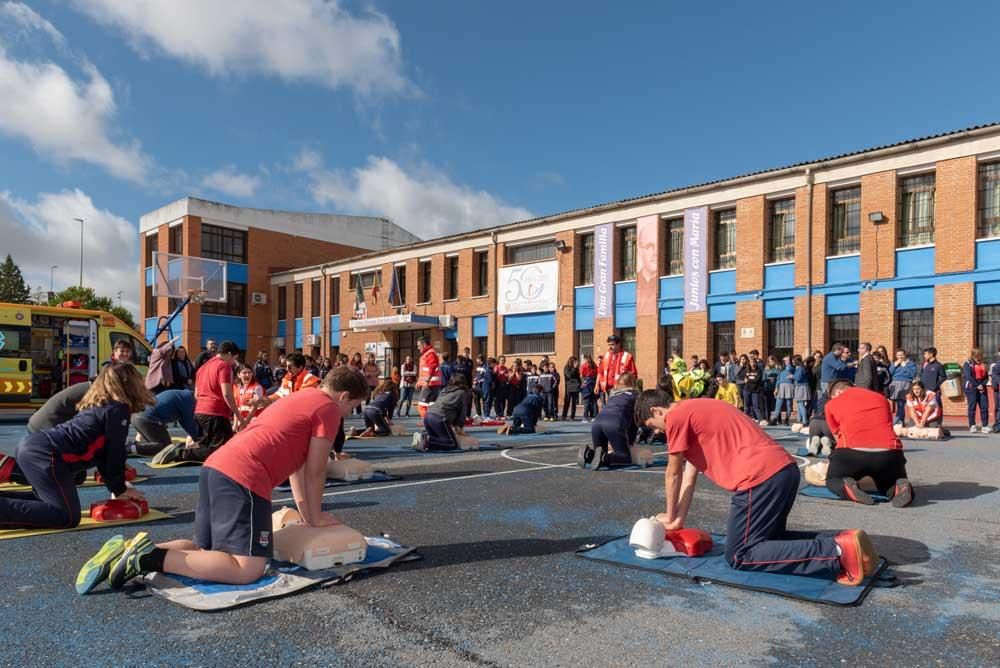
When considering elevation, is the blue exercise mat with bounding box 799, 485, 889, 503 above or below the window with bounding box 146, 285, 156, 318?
below

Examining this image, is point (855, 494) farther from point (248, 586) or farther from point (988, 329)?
point (988, 329)

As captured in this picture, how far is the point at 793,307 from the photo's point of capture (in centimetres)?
2288

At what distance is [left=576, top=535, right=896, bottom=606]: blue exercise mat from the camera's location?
4.32 metres

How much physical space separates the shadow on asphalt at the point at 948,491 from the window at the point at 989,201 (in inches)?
557

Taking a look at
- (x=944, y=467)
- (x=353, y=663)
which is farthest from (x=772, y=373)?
(x=353, y=663)

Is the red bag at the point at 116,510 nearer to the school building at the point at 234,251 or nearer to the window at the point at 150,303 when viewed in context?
the school building at the point at 234,251

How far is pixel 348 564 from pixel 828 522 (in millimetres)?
4402

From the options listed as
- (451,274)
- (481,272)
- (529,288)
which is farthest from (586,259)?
(451,274)

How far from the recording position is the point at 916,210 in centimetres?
2106

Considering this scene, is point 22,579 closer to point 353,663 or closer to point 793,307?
point 353,663

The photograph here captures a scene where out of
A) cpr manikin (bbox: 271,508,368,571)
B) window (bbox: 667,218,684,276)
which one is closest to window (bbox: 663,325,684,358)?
window (bbox: 667,218,684,276)

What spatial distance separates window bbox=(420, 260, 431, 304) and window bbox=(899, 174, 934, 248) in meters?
20.4

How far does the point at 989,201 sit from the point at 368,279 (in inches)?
1061

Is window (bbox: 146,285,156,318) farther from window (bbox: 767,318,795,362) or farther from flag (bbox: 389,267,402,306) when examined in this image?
window (bbox: 767,318,795,362)
